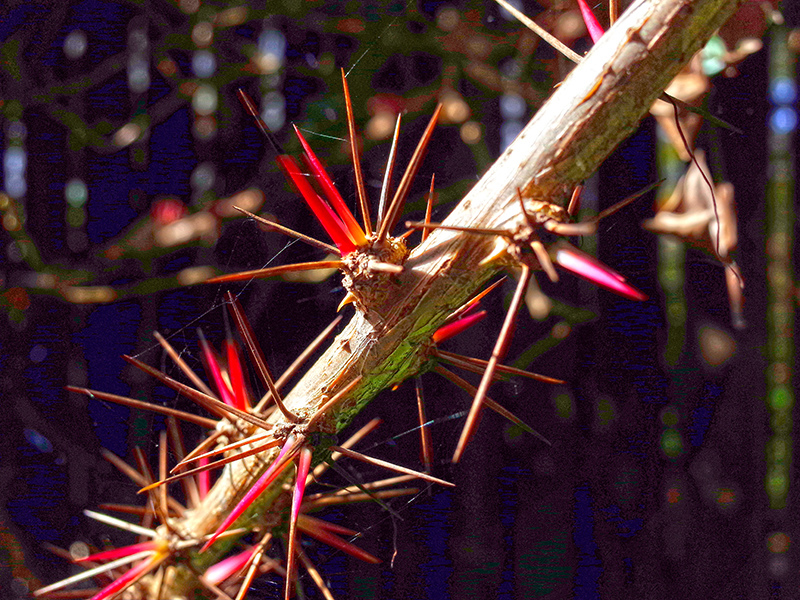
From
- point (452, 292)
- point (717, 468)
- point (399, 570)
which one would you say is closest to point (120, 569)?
point (399, 570)

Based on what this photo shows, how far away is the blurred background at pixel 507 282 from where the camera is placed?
0.43 meters

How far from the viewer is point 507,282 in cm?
45

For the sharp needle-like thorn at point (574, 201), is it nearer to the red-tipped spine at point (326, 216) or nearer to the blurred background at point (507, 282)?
the red-tipped spine at point (326, 216)

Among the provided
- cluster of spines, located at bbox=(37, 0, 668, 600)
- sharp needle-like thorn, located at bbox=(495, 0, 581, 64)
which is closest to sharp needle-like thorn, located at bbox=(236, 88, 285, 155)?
cluster of spines, located at bbox=(37, 0, 668, 600)

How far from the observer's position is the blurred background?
43 centimetres

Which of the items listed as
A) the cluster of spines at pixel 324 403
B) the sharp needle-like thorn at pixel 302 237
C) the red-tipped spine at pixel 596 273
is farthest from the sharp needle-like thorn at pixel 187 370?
the red-tipped spine at pixel 596 273

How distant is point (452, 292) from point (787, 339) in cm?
36

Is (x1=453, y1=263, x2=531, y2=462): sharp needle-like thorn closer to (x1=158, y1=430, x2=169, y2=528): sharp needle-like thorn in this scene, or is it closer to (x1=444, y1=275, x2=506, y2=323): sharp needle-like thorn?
(x1=444, y1=275, x2=506, y2=323): sharp needle-like thorn

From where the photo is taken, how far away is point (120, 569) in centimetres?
42

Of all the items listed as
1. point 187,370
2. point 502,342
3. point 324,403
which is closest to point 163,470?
point 187,370

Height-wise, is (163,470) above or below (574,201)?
below

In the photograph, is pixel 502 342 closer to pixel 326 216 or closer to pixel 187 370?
pixel 326 216

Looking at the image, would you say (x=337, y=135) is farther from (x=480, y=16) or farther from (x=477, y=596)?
(x=477, y=596)

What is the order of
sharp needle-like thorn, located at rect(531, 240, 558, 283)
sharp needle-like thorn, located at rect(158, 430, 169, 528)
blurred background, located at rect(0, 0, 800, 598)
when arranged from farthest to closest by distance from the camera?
blurred background, located at rect(0, 0, 800, 598) → sharp needle-like thorn, located at rect(158, 430, 169, 528) → sharp needle-like thorn, located at rect(531, 240, 558, 283)
